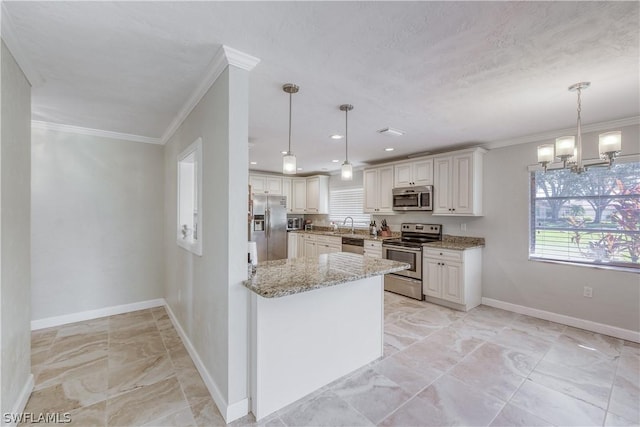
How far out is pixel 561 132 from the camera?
3.42 metres

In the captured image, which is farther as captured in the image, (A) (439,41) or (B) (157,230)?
(B) (157,230)

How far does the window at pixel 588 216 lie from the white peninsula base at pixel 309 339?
2711mm

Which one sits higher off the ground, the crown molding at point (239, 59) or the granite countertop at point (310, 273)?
the crown molding at point (239, 59)

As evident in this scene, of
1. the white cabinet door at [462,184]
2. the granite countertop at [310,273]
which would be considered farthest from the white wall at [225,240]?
the white cabinet door at [462,184]

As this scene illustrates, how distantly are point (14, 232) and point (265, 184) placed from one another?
477 centimetres

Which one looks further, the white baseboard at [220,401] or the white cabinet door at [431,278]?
the white cabinet door at [431,278]

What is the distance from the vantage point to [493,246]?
4.07m

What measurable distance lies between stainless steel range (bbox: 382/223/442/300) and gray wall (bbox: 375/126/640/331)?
1.13ft

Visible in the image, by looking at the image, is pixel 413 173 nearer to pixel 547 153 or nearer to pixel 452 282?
pixel 452 282

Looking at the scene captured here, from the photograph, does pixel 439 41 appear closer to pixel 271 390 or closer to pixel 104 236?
pixel 271 390

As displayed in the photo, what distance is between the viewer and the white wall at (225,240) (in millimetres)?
1822

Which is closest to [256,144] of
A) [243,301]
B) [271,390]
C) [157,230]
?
[157,230]

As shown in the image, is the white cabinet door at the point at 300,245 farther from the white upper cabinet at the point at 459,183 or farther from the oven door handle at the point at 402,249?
the white upper cabinet at the point at 459,183

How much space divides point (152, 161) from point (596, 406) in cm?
524
